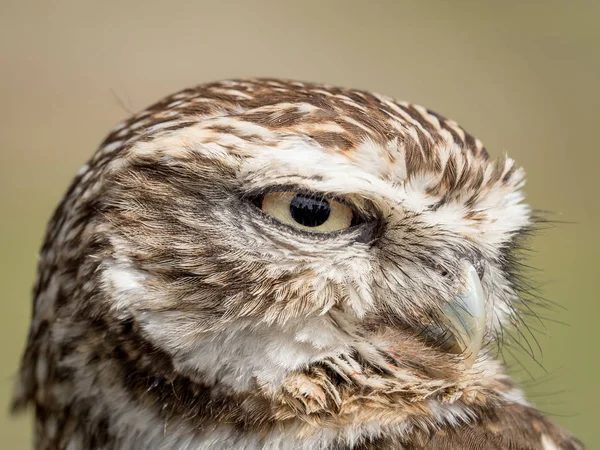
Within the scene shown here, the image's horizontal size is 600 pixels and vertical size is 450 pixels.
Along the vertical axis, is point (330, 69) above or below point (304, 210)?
below

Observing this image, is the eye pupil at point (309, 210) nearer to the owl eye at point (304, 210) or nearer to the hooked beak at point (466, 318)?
the owl eye at point (304, 210)

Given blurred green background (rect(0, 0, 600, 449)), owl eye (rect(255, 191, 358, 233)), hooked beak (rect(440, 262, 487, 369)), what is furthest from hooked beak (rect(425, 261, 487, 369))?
blurred green background (rect(0, 0, 600, 449))

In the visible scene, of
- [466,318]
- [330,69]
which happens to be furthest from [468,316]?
[330,69]

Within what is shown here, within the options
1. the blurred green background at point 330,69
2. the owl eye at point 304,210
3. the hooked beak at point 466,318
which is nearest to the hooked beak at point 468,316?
the hooked beak at point 466,318

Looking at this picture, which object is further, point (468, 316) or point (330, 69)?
point (330, 69)

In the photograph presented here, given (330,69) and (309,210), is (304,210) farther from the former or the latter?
(330,69)

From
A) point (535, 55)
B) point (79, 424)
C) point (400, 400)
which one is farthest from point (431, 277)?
point (535, 55)

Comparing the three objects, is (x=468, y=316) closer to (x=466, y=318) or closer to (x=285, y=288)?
(x=466, y=318)

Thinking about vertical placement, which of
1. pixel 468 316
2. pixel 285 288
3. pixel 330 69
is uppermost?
pixel 468 316
